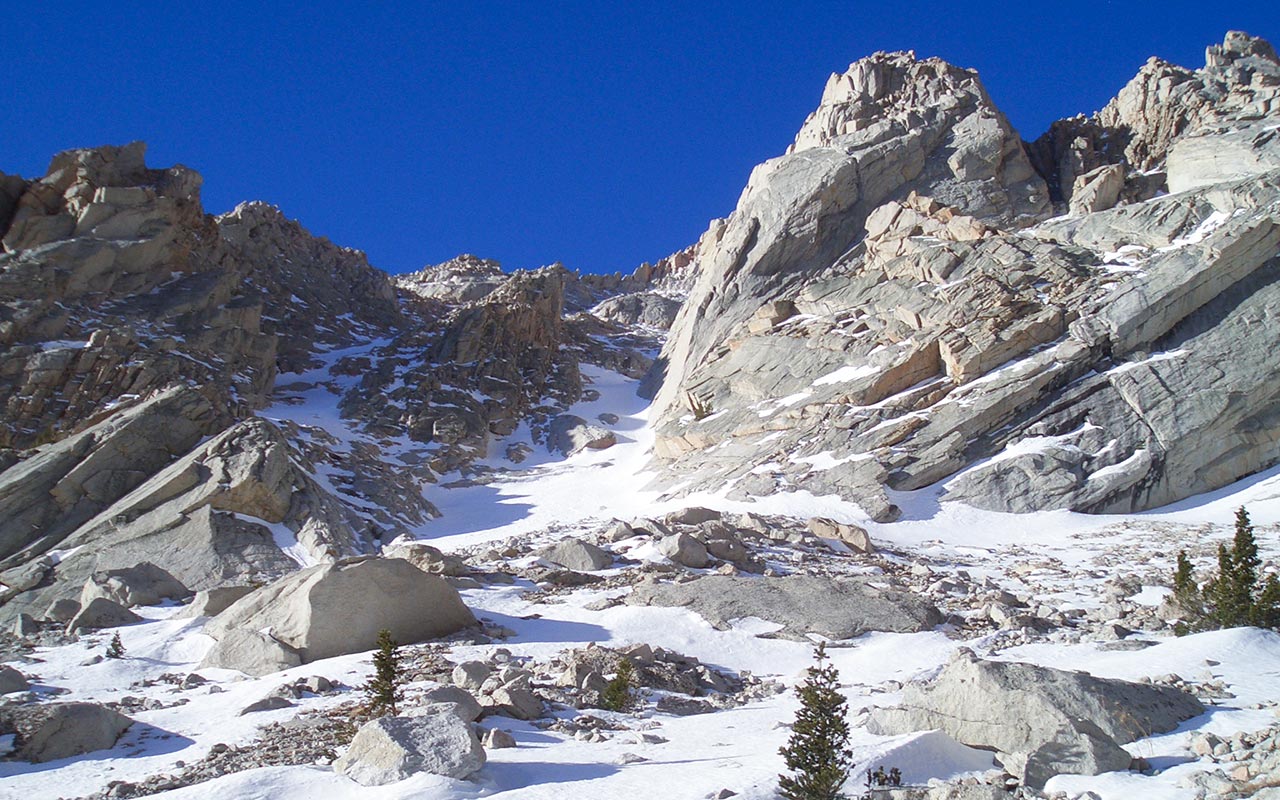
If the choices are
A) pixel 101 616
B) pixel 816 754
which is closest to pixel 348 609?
pixel 101 616

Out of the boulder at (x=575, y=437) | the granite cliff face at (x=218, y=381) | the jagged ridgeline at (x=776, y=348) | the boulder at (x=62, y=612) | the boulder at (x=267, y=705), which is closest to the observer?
the boulder at (x=267, y=705)

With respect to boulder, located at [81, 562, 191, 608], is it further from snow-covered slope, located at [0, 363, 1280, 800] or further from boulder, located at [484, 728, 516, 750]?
boulder, located at [484, 728, 516, 750]

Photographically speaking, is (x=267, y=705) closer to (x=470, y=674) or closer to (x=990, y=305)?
(x=470, y=674)

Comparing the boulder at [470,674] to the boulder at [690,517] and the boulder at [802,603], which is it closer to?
the boulder at [802,603]

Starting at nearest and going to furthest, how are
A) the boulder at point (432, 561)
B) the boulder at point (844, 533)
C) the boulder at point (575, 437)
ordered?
the boulder at point (432, 561) < the boulder at point (844, 533) < the boulder at point (575, 437)

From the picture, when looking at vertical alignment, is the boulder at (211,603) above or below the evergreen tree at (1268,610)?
above

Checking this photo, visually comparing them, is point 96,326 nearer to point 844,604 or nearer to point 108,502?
point 108,502

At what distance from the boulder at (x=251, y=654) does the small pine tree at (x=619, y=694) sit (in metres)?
5.24

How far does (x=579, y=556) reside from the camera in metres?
21.5

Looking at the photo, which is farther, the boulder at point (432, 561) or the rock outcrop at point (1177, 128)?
the rock outcrop at point (1177, 128)

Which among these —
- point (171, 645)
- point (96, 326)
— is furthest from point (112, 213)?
point (171, 645)

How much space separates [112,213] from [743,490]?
46.2 m

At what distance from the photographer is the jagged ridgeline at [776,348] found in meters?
29.2

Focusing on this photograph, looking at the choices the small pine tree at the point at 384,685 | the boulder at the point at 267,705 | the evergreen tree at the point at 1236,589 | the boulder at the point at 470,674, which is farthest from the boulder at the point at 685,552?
the boulder at the point at 267,705
